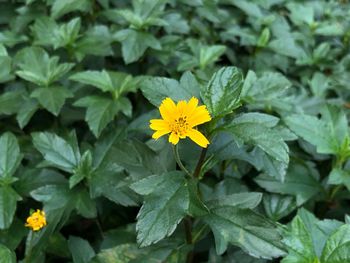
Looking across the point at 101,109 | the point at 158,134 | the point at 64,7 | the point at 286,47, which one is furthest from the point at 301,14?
the point at 158,134

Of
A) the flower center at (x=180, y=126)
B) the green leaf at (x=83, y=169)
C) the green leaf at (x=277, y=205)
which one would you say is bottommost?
the green leaf at (x=277, y=205)

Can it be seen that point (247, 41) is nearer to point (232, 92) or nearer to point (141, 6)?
point (141, 6)

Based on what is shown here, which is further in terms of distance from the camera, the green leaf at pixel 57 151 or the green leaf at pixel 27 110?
the green leaf at pixel 27 110

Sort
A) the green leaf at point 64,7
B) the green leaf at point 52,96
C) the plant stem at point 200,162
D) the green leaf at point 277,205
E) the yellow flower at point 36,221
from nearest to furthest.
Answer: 1. the plant stem at point 200,162
2. the yellow flower at point 36,221
3. the green leaf at point 277,205
4. the green leaf at point 52,96
5. the green leaf at point 64,7

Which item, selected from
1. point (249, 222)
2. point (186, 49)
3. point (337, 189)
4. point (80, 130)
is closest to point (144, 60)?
point (186, 49)

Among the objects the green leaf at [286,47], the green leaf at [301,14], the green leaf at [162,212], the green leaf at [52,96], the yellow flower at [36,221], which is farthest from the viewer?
the green leaf at [301,14]

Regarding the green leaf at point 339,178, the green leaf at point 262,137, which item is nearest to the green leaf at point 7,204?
the green leaf at point 262,137

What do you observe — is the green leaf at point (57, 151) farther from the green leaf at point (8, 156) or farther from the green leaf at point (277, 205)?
the green leaf at point (277, 205)
